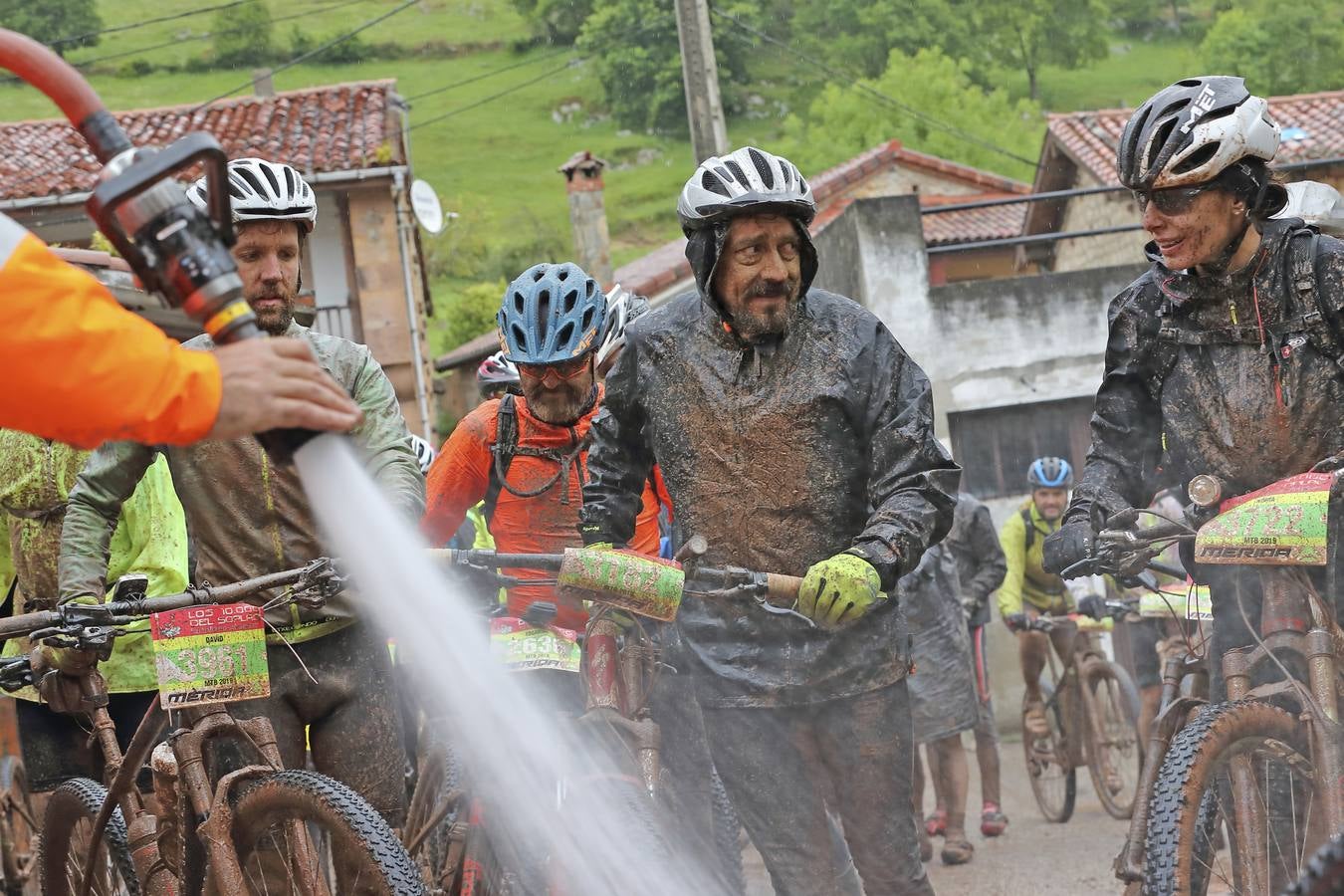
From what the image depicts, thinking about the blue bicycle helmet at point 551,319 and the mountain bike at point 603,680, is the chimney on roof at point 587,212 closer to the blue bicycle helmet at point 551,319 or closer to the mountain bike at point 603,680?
the blue bicycle helmet at point 551,319

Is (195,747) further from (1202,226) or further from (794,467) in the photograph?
(1202,226)

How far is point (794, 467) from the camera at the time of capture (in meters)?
5.16

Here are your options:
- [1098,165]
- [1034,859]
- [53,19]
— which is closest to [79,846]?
[1034,859]

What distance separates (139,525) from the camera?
7.27 m

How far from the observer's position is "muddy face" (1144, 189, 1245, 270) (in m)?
5.11

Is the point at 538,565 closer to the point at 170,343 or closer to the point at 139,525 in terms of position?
the point at 170,343

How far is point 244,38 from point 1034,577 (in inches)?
3889

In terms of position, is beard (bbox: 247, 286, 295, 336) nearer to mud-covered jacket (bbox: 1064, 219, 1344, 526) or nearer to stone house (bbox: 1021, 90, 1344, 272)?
mud-covered jacket (bbox: 1064, 219, 1344, 526)

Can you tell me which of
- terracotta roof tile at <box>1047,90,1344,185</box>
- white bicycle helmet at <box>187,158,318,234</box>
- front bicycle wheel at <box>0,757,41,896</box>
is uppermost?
white bicycle helmet at <box>187,158,318,234</box>

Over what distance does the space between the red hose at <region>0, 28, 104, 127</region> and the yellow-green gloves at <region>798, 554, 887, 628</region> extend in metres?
2.17

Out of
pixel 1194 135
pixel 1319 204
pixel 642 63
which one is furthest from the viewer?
pixel 642 63

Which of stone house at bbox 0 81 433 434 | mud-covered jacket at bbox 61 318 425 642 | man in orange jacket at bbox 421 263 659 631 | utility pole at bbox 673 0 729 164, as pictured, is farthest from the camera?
stone house at bbox 0 81 433 434

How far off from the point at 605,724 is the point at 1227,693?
6.19 ft

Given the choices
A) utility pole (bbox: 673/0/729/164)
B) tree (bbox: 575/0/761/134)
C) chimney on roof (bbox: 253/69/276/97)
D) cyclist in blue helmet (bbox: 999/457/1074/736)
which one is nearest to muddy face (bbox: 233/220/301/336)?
cyclist in blue helmet (bbox: 999/457/1074/736)
